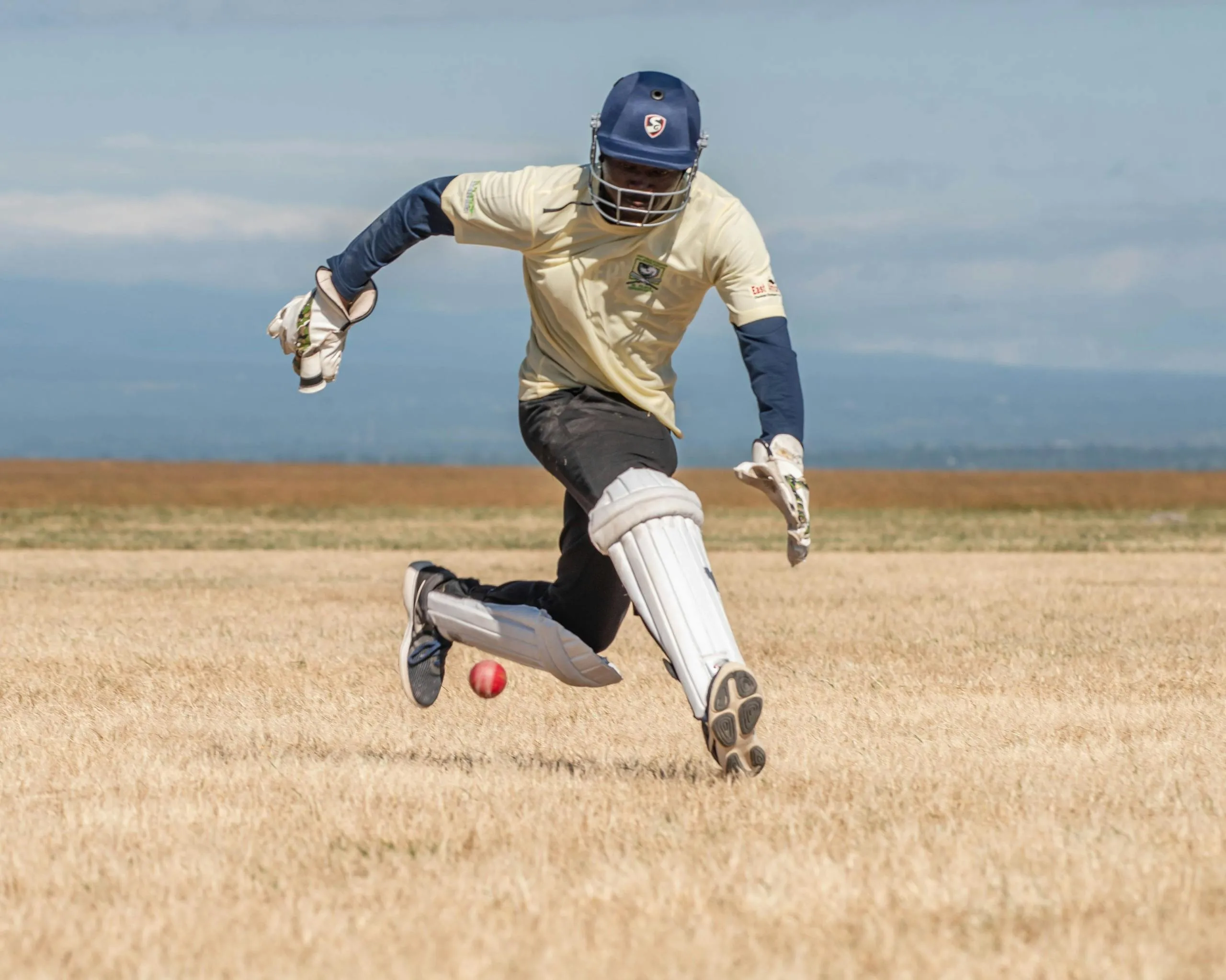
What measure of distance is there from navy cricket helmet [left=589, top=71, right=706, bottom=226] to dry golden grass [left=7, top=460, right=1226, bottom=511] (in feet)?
110

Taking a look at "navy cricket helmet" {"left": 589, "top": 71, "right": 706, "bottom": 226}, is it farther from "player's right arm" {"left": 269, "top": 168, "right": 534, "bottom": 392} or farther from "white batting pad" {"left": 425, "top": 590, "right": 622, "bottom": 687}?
"white batting pad" {"left": 425, "top": 590, "right": 622, "bottom": 687}

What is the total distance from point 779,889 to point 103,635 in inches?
317

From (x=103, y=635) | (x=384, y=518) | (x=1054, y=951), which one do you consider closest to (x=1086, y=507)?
(x=384, y=518)

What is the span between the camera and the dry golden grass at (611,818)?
151 inches

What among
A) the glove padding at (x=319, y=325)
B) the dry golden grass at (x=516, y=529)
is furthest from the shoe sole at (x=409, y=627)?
the dry golden grass at (x=516, y=529)

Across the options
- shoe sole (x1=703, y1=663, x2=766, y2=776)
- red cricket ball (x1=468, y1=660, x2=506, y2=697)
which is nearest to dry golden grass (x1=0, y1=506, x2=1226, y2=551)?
red cricket ball (x1=468, y1=660, x2=506, y2=697)

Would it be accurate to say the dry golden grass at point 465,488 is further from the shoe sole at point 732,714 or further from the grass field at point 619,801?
the shoe sole at point 732,714

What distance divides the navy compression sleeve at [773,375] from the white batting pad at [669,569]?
1.34 feet

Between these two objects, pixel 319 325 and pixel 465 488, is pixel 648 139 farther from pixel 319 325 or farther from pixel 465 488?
pixel 465 488

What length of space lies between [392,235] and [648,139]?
115cm

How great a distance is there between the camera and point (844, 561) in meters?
21.0

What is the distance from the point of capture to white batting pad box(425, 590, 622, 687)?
6.75 meters

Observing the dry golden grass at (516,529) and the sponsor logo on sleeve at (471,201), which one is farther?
the dry golden grass at (516,529)

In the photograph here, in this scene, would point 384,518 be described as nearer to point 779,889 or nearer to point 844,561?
point 844,561
